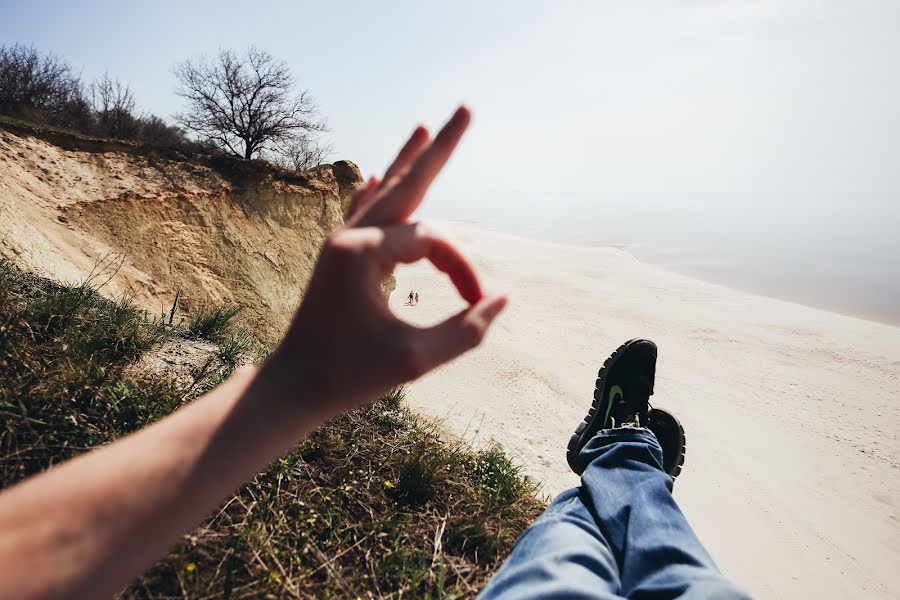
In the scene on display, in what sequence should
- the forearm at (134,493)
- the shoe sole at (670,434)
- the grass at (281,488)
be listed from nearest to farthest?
the forearm at (134,493)
the grass at (281,488)
the shoe sole at (670,434)

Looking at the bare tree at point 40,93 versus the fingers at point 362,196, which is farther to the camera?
the bare tree at point 40,93

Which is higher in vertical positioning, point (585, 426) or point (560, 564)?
point (560, 564)

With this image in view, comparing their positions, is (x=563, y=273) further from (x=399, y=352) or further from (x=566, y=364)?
(x=399, y=352)

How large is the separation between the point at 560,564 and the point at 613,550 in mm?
470

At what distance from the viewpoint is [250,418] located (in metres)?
0.75

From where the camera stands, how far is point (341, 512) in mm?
2111

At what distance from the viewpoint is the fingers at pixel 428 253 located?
0.83m

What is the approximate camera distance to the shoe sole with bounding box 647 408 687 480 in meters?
3.29

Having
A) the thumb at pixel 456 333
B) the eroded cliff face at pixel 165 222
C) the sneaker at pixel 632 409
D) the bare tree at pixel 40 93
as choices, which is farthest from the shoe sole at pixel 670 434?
the bare tree at pixel 40 93

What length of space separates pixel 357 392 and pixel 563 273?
90.1ft

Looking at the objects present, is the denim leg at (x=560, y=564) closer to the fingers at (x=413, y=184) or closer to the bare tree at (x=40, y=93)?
the fingers at (x=413, y=184)

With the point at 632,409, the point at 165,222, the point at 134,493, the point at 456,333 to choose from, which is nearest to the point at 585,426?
the point at 632,409

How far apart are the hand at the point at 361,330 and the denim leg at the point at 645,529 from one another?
1373 mm

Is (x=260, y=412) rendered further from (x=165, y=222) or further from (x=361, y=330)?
(x=165, y=222)
